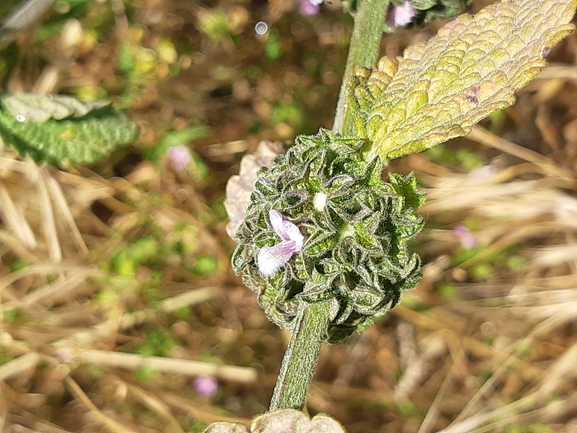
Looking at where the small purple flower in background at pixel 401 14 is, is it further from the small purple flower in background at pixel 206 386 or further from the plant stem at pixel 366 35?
the small purple flower in background at pixel 206 386

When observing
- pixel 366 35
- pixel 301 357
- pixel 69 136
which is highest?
pixel 69 136

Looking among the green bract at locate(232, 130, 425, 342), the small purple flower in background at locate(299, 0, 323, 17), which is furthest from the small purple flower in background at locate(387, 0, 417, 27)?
the small purple flower in background at locate(299, 0, 323, 17)

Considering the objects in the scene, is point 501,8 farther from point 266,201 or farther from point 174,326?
point 174,326

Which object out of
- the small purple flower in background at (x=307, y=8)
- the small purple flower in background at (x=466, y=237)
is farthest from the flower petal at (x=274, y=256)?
the small purple flower in background at (x=466, y=237)

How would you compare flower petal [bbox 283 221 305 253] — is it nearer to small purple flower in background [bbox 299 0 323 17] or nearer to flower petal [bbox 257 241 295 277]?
flower petal [bbox 257 241 295 277]

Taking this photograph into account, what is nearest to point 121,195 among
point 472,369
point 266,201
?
point 472,369

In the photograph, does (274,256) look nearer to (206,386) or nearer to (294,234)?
(294,234)

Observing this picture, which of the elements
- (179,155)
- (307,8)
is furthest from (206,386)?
(307,8)
